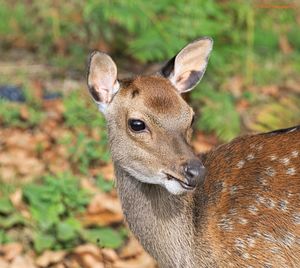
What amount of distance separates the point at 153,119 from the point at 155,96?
18 centimetres

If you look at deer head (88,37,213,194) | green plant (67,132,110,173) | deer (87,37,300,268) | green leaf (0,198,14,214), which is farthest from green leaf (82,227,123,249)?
deer head (88,37,213,194)

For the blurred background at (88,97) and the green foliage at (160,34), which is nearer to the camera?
the blurred background at (88,97)

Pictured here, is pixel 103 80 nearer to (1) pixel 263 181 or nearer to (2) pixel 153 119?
(2) pixel 153 119

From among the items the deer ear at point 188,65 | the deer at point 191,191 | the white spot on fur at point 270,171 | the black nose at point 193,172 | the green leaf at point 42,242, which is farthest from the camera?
the green leaf at point 42,242

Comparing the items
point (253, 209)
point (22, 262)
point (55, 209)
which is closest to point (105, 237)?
point (55, 209)

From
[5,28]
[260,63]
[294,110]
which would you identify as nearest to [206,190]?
[294,110]

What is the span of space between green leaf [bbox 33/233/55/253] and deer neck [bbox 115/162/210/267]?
4.83 ft

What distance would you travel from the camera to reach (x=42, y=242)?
6680 mm

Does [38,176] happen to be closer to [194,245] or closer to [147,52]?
[147,52]

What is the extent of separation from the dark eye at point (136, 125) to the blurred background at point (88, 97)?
122 centimetres

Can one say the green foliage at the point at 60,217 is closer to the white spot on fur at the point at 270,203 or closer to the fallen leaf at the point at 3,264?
the fallen leaf at the point at 3,264

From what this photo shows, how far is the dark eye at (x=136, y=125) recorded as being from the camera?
5.12 metres

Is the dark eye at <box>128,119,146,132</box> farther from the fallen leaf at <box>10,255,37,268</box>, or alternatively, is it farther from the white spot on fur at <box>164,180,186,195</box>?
the fallen leaf at <box>10,255,37,268</box>

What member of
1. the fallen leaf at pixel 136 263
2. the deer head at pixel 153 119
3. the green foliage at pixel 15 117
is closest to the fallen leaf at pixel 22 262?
the fallen leaf at pixel 136 263
